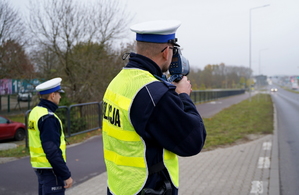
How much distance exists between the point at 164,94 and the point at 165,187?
567mm

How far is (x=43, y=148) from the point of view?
3.17 meters

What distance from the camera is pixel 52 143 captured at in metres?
3.16

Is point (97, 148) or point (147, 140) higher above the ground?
point (147, 140)

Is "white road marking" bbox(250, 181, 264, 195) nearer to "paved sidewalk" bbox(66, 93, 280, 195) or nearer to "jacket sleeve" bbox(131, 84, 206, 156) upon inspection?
"paved sidewalk" bbox(66, 93, 280, 195)

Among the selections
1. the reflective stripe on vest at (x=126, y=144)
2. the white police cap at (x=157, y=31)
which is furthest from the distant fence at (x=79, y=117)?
the white police cap at (x=157, y=31)

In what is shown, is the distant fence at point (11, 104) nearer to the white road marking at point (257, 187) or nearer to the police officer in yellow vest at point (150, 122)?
the white road marking at point (257, 187)

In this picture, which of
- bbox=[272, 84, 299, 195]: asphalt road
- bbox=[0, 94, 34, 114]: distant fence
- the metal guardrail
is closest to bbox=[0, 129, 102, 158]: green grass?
the metal guardrail

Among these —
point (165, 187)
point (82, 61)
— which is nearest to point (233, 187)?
point (165, 187)

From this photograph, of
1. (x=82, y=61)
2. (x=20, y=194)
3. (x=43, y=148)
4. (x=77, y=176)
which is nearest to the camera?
(x=43, y=148)

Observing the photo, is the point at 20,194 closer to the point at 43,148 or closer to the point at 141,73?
the point at 43,148

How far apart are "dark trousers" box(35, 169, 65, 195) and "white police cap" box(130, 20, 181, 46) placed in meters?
2.04

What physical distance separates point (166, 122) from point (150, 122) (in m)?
0.09

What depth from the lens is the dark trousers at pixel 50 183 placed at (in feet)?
10.4

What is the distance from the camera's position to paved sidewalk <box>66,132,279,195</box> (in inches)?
210
